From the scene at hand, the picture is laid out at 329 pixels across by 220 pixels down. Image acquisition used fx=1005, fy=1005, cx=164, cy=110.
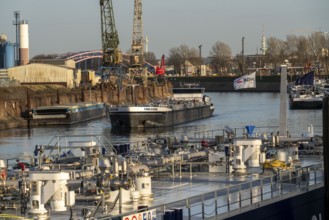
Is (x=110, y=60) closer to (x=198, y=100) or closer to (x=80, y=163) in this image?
(x=198, y=100)

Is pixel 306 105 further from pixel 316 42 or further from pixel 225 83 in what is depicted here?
pixel 316 42

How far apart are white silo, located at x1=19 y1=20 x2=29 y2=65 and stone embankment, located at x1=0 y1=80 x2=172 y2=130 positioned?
35.5 feet

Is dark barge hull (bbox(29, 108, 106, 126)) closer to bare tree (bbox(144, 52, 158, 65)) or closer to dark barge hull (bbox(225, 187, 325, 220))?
dark barge hull (bbox(225, 187, 325, 220))

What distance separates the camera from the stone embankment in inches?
2119

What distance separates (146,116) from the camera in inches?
1971

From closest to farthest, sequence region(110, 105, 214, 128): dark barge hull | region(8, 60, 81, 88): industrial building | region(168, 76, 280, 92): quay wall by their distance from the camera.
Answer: region(110, 105, 214, 128): dark barge hull, region(8, 60, 81, 88): industrial building, region(168, 76, 280, 92): quay wall

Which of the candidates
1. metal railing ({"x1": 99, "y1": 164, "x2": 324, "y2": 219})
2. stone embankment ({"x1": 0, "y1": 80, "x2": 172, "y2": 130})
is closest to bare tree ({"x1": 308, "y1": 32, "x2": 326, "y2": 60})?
stone embankment ({"x1": 0, "y1": 80, "x2": 172, "y2": 130})

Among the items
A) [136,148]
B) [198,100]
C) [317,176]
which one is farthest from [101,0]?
[317,176]

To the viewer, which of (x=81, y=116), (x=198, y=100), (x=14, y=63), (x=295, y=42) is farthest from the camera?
(x=295, y=42)

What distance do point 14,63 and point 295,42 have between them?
49.6 m

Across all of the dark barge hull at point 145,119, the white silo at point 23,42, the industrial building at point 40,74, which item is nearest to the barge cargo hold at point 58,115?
the dark barge hull at point 145,119

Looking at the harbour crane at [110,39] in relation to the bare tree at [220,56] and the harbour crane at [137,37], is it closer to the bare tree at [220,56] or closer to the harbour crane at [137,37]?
the harbour crane at [137,37]

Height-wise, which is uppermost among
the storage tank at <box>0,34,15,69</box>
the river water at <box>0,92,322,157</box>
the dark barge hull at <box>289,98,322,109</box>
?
the storage tank at <box>0,34,15,69</box>

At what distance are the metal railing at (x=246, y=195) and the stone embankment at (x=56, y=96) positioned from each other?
35.3m
